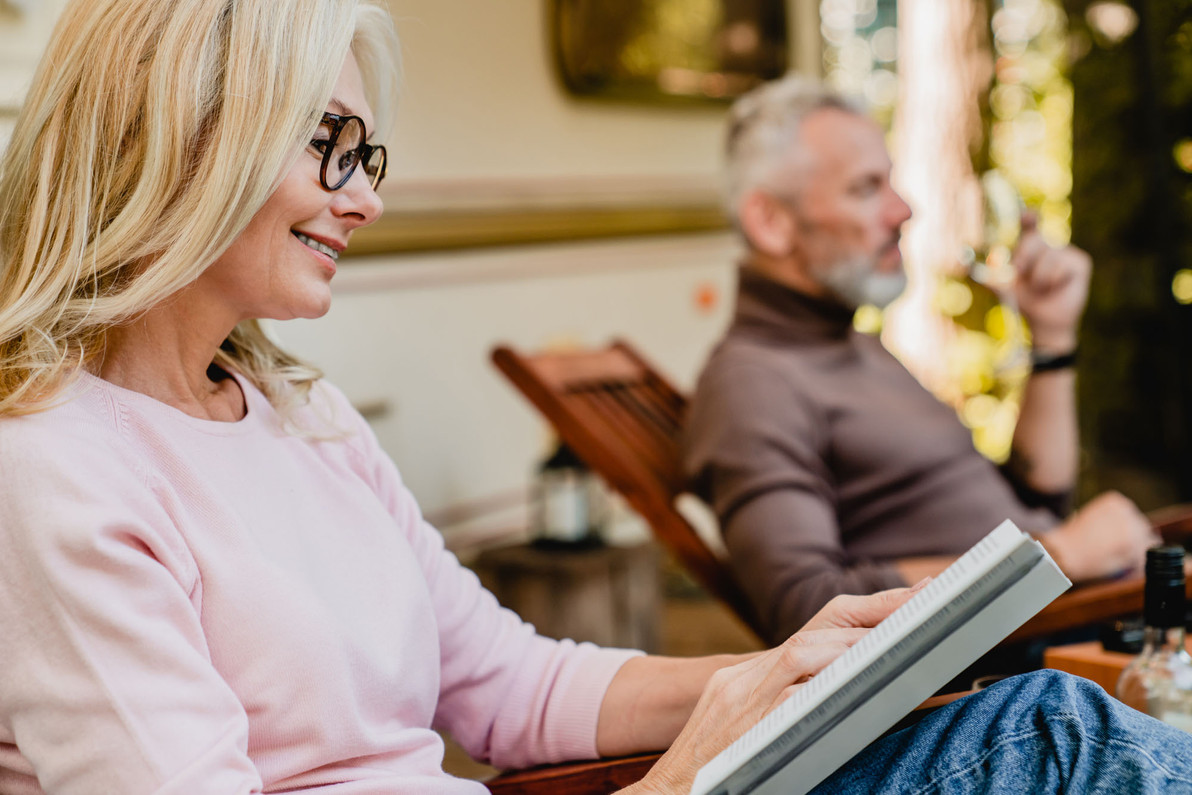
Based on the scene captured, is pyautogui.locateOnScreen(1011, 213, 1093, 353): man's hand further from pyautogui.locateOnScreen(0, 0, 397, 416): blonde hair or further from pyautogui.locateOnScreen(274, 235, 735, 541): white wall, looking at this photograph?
pyautogui.locateOnScreen(0, 0, 397, 416): blonde hair

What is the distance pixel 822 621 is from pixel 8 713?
71cm

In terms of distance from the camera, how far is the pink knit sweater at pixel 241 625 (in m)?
0.92

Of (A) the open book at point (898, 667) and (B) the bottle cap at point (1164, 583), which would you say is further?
(B) the bottle cap at point (1164, 583)

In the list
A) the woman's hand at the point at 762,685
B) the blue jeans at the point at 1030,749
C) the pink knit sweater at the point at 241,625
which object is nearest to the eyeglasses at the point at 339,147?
the pink knit sweater at the point at 241,625

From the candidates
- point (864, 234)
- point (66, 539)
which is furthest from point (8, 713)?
point (864, 234)

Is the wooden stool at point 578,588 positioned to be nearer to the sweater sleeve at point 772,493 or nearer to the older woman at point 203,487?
the sweater sleeve at point 772,493

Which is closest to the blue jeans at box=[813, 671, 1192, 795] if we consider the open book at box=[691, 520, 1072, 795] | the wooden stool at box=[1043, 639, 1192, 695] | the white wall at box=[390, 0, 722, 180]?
the open book at box=[691, 520, 1072, 795]

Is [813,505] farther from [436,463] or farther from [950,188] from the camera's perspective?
[950,188]

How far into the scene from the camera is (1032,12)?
3564 mm

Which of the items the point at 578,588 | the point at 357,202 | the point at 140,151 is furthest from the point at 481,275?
the point at 140,151

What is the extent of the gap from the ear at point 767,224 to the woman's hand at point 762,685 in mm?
1240

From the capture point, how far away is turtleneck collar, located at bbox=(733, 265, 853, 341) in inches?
88.1

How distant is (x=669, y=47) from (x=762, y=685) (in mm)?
2833

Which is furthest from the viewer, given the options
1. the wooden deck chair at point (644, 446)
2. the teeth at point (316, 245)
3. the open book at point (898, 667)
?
the wooden deck chair at point (644, 446)
